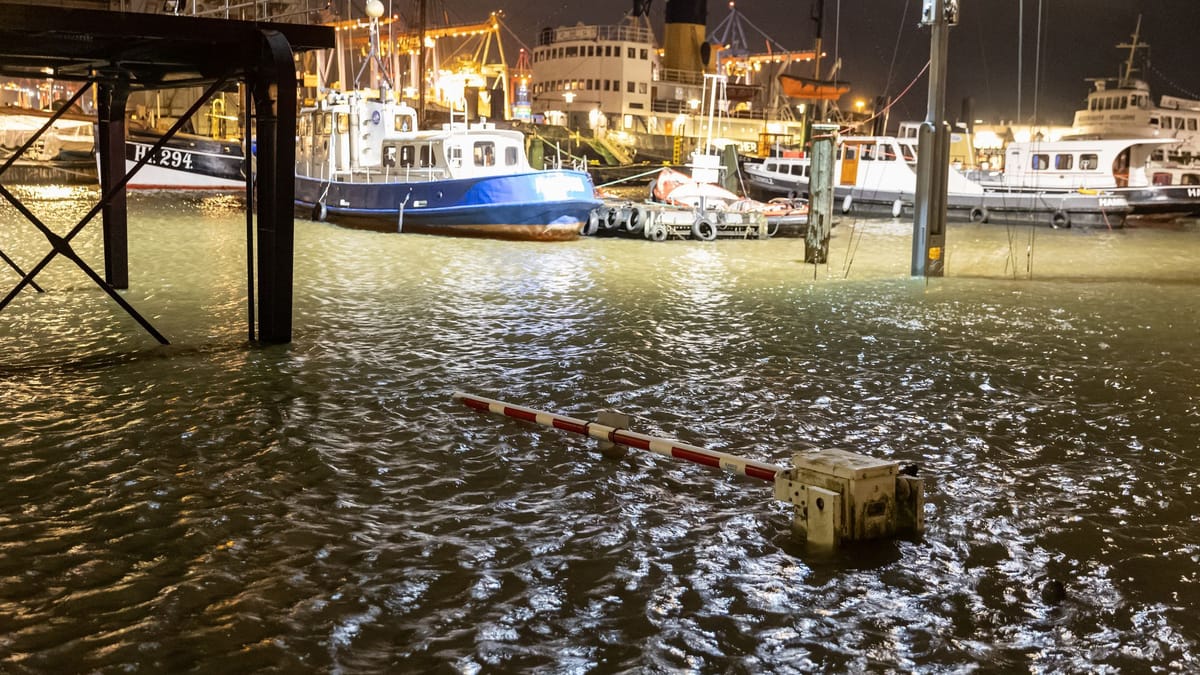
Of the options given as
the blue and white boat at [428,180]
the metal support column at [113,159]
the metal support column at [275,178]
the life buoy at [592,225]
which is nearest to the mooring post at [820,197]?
the blue and white boat at [428,180]

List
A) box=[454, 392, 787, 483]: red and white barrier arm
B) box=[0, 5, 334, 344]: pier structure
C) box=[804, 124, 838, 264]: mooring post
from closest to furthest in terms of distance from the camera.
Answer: box=[454, 392, 787, 483]: red and white barrier arm
box=[0, 5, 334, 344]: pier structure
box=[804, 124, 838, 264]: mooring post

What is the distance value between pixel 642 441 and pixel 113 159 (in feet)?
32.6

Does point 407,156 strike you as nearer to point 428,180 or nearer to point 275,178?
point 428,180

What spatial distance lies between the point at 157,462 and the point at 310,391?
2292 mm

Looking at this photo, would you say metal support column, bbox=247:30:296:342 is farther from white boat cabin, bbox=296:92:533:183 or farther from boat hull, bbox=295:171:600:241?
white boat cabin, bbox=296:92:533:183

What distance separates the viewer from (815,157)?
838 inches

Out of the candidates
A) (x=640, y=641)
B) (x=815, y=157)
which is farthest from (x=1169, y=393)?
(x=815, y=157)

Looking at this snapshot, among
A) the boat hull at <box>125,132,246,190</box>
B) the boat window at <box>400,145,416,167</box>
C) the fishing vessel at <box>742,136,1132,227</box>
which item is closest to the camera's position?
the boat window at <box>400,145,416,167</box>

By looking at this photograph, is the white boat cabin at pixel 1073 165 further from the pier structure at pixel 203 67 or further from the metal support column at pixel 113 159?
the pier structure at pixel 203 67

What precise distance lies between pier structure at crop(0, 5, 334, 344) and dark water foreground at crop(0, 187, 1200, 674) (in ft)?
3.00

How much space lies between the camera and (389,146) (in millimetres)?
28594

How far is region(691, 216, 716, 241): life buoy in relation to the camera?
27359mm

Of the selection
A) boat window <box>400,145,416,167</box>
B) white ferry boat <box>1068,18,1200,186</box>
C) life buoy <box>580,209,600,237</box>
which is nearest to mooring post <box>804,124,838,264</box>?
life buoy <box>580,209,600,237</box>

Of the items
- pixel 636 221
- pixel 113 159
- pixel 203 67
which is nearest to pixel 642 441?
pixel 203 67
